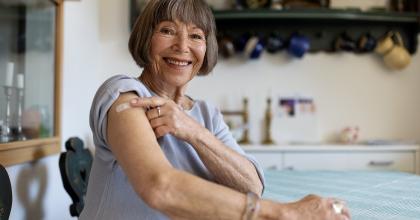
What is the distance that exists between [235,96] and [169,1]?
197 centimetres

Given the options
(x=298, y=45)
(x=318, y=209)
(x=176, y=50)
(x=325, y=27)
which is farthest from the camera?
(x=325, y=27)

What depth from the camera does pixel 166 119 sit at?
2.78 feet

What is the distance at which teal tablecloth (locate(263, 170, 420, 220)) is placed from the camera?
1073mm

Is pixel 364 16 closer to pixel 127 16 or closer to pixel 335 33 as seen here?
pixel 335 33

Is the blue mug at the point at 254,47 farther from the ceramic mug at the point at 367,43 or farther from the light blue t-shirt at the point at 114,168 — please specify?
the light blue t-shirt at the point at 114,168

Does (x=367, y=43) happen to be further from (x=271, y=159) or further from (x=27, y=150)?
(x=27, y=150)

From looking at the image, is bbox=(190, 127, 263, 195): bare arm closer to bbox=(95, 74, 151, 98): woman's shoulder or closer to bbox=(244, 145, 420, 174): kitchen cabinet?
bbox=(95, 74, 151, 98): woman's shoulder

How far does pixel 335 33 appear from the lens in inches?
114

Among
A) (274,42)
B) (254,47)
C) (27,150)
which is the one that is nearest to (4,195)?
(27,150)

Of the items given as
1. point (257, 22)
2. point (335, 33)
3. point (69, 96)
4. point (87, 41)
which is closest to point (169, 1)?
point (69, 96)

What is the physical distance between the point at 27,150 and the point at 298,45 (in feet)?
6.38

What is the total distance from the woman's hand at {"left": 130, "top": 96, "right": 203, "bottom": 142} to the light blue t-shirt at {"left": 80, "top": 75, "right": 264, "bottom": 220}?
6 centimetres

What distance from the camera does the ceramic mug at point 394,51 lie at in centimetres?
279

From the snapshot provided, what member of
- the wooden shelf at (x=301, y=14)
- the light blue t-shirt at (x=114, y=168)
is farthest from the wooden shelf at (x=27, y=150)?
the wooden shelf at (x=301, y=14)
